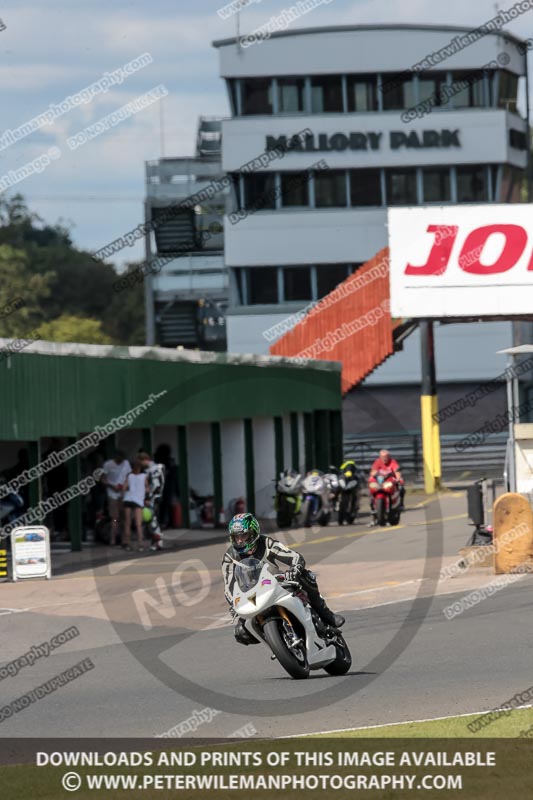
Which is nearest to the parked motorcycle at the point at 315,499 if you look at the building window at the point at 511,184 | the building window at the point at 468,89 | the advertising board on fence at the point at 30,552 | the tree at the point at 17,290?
the advertising board on fence at the point at 30,552

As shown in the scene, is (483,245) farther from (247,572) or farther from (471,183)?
(471,183)

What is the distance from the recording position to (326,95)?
6575cm

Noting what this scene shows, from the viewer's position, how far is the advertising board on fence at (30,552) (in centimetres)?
2330

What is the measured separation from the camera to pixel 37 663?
15789 millimetres

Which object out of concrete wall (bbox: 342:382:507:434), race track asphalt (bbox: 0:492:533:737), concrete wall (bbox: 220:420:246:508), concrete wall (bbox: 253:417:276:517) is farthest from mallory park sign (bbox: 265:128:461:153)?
race track asphalt (bbox: 0:492:533:737)

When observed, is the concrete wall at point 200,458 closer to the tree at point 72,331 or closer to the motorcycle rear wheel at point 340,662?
the motorcycle rear wheel at point 340,662

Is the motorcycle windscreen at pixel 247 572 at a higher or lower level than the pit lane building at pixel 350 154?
lower

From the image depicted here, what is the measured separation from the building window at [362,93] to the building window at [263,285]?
7705 mm

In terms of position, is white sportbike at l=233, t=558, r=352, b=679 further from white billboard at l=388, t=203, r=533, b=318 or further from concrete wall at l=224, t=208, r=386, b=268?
concrete wall at l=224, t=208, r=386, b=268

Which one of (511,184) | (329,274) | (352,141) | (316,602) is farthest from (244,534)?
(511,184)

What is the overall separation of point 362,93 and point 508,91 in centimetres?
644

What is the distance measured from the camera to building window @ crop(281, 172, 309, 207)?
6575cm
